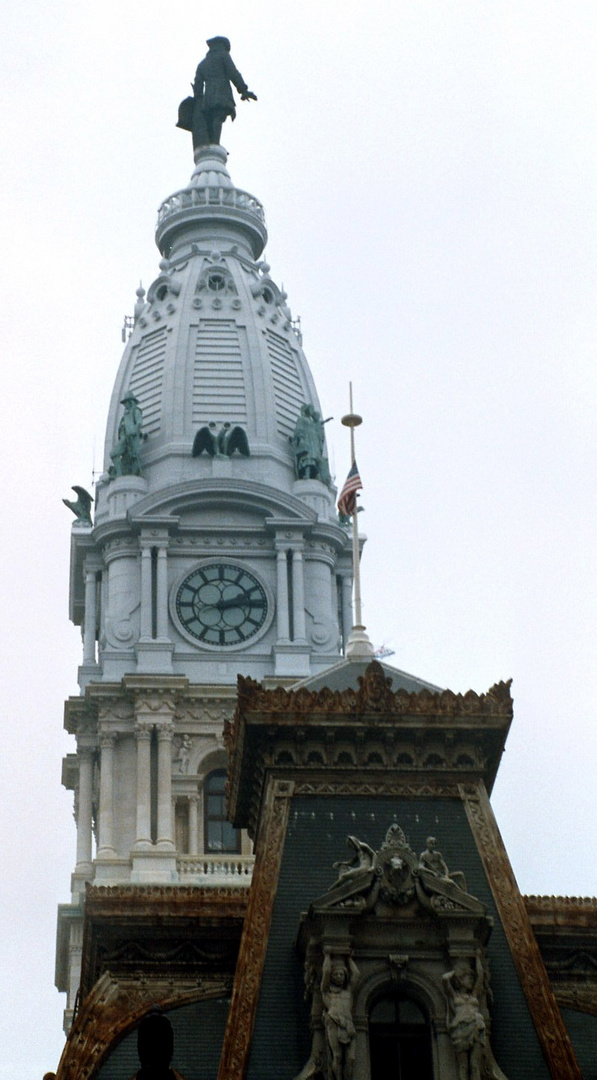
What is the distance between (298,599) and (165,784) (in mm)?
10676

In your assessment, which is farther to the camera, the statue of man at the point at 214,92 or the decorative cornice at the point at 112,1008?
the statue of man at the point at 214,92

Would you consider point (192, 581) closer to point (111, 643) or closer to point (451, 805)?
point (111, 643)

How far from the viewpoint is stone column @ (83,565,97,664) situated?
114m

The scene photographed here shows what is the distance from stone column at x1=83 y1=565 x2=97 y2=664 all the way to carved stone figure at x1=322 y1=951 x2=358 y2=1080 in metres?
69.9

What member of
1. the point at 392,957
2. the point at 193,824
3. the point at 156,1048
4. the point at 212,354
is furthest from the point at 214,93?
the point at 156,1048

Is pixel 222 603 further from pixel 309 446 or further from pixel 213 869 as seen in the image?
pixel 213 869

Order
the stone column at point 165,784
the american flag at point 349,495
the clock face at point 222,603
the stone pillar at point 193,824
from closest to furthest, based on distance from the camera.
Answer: the american flag at point 349,495
the stone column at point 165,784
the stone pillar at point 193,824
the clock face at point 222,603

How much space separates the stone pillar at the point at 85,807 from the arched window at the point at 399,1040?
65.2 meters

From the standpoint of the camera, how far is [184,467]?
378 feet

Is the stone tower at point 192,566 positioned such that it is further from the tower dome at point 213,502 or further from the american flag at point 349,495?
the american flag at point 349,495

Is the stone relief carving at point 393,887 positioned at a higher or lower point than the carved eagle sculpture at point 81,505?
lower

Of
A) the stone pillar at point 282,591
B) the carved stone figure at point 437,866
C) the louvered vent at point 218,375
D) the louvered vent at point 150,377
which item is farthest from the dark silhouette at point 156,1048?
the louvered vent at point 150,377

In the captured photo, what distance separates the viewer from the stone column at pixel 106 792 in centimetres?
10581

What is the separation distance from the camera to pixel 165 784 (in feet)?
350
